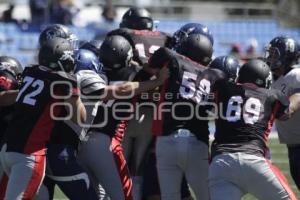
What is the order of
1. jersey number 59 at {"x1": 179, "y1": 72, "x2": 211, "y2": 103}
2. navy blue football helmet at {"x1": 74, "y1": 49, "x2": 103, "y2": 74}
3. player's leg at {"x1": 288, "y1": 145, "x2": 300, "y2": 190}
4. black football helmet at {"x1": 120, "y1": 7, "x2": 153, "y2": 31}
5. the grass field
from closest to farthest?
jersey number 59 at {"x1": 179, "y1": 72, "x2": 211, "y2": 103} < navy blue football helmet at {"x1": 74, "y1": 49, "x2": 103, "y2": 74} < player's leg at {"x1": 288, "y1": 145, "x2": 300, "y2": 190} < black football helmet at {"x1": 120, "y1": 7, "x2": 153, "y2": 31} < the grass field

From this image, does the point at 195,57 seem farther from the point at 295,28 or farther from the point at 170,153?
the point at 295,28

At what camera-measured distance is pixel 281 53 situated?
6.55 m

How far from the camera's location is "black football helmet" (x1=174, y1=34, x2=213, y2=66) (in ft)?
19.8

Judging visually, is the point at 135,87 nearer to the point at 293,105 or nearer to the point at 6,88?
the point at 6,88

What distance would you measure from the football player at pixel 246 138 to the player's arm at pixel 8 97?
1.42 m

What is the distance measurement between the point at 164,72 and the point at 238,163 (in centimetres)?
93

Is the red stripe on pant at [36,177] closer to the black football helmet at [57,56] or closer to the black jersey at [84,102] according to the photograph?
the black jersey at [84,102]

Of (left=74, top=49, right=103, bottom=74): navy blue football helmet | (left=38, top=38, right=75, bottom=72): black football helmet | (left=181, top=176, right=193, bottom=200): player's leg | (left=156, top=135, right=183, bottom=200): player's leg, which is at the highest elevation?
(left=38, top=38, right=75, bottom=72): black football helmet

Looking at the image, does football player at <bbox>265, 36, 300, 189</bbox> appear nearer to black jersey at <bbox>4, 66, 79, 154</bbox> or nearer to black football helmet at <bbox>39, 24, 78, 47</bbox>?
black football helmet at <bbox>39, 24, 78, 47</bbox>

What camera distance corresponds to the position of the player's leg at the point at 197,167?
5.94 meters

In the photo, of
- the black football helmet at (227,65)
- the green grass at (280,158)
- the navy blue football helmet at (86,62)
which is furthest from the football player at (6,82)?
the green grass at (280,158)

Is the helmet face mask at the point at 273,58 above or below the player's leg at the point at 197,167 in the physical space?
above

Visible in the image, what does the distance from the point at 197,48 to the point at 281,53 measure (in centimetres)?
86

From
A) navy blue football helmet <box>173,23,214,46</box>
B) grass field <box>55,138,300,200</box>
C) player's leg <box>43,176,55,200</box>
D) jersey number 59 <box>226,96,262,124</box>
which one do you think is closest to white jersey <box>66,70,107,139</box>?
player's leg <box>43,176,55,200</box>
